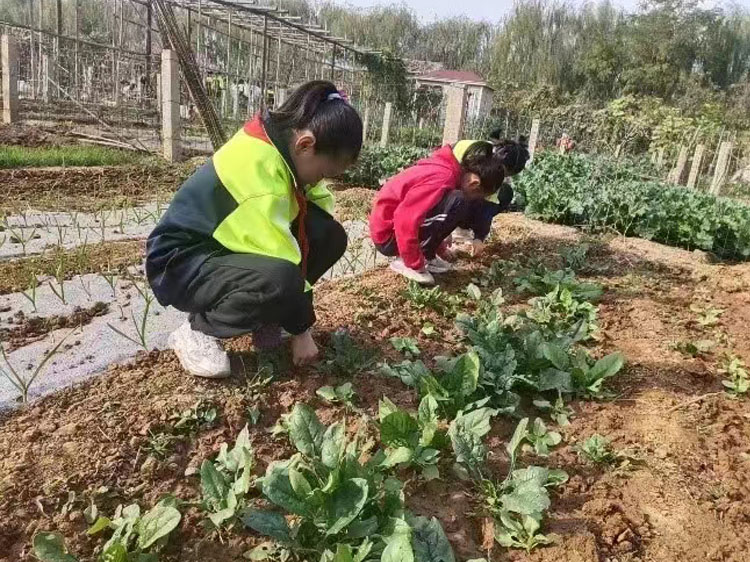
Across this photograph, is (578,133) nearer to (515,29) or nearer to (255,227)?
(255,227)

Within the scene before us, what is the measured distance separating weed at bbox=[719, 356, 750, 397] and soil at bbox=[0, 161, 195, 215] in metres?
4.15

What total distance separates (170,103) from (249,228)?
299 inches

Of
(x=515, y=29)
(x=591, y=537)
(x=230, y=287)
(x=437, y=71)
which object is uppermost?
(x=515, y=29)

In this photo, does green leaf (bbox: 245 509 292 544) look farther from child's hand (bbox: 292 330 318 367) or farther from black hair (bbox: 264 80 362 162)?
black hair (bbox: 264 80 362 162)

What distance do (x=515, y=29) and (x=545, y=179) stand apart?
34.8 m

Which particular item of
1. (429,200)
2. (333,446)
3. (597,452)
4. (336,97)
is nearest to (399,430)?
(333,446)

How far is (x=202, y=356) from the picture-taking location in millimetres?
2059

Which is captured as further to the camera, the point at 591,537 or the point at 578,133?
the point at 578,133

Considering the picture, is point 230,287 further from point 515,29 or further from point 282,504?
point 515,29

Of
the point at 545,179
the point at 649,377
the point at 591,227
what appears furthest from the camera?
the point at 545,179

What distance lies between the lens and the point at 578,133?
16375 mm

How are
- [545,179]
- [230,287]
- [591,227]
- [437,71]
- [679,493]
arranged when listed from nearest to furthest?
[679,493]
[230,287]
[591,227]
[545,179]
[437,71]

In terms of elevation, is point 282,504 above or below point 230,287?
below

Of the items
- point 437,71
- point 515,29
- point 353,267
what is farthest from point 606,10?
point 353,267
